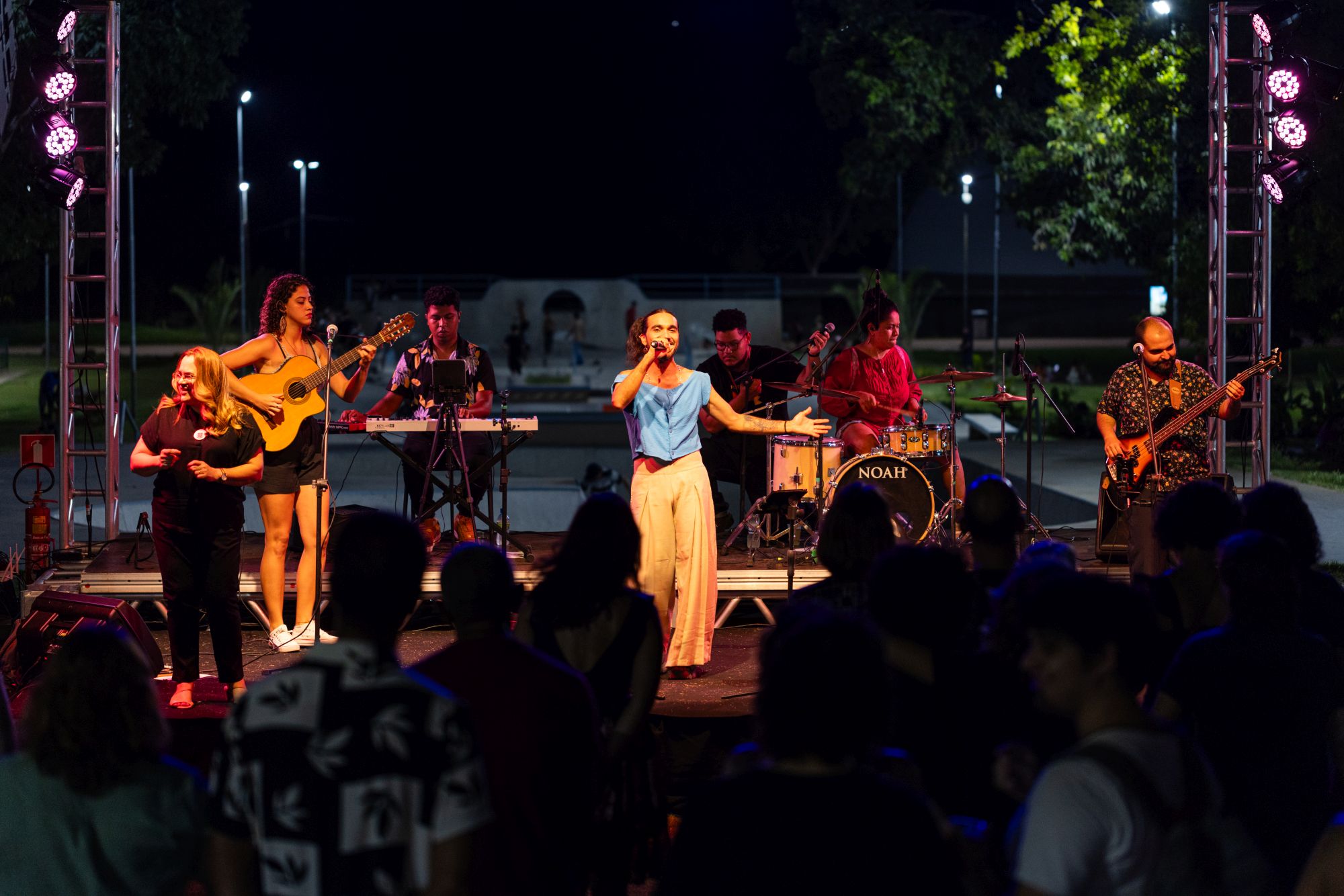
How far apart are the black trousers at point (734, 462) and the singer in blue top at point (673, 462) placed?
2939 mm

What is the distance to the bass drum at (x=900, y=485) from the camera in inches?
379

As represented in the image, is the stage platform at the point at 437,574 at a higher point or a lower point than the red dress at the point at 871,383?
lower

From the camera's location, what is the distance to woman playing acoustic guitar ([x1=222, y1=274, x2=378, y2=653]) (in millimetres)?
8203

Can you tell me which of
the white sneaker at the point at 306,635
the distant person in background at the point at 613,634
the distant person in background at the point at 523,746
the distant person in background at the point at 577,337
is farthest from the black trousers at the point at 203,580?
the distant person in background at the point at 577,337

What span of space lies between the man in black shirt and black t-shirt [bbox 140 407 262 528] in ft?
10.8

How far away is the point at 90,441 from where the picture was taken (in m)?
11.5

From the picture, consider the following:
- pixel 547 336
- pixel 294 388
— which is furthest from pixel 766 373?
pixel 547 336

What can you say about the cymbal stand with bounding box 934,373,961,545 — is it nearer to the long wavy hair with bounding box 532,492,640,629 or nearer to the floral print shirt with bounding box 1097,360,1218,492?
the floral print shirt with bounding box 1097,360,1218,492

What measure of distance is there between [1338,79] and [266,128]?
57.9m

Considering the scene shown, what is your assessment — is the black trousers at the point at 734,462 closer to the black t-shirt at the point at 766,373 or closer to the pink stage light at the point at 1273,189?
the black t-shirt at the point at 766,373

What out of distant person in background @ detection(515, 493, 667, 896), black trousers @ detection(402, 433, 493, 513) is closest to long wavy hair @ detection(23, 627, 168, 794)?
distant person in background @ detection(515, 493, 667, 896)

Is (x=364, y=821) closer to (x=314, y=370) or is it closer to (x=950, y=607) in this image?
(x=950, y=607)

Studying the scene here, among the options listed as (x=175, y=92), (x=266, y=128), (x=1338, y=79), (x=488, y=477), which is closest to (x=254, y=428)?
(x=488, y=477)

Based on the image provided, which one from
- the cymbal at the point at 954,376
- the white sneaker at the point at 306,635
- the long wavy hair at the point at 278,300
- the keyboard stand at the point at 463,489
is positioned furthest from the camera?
the cymbal at the point at 954,376
